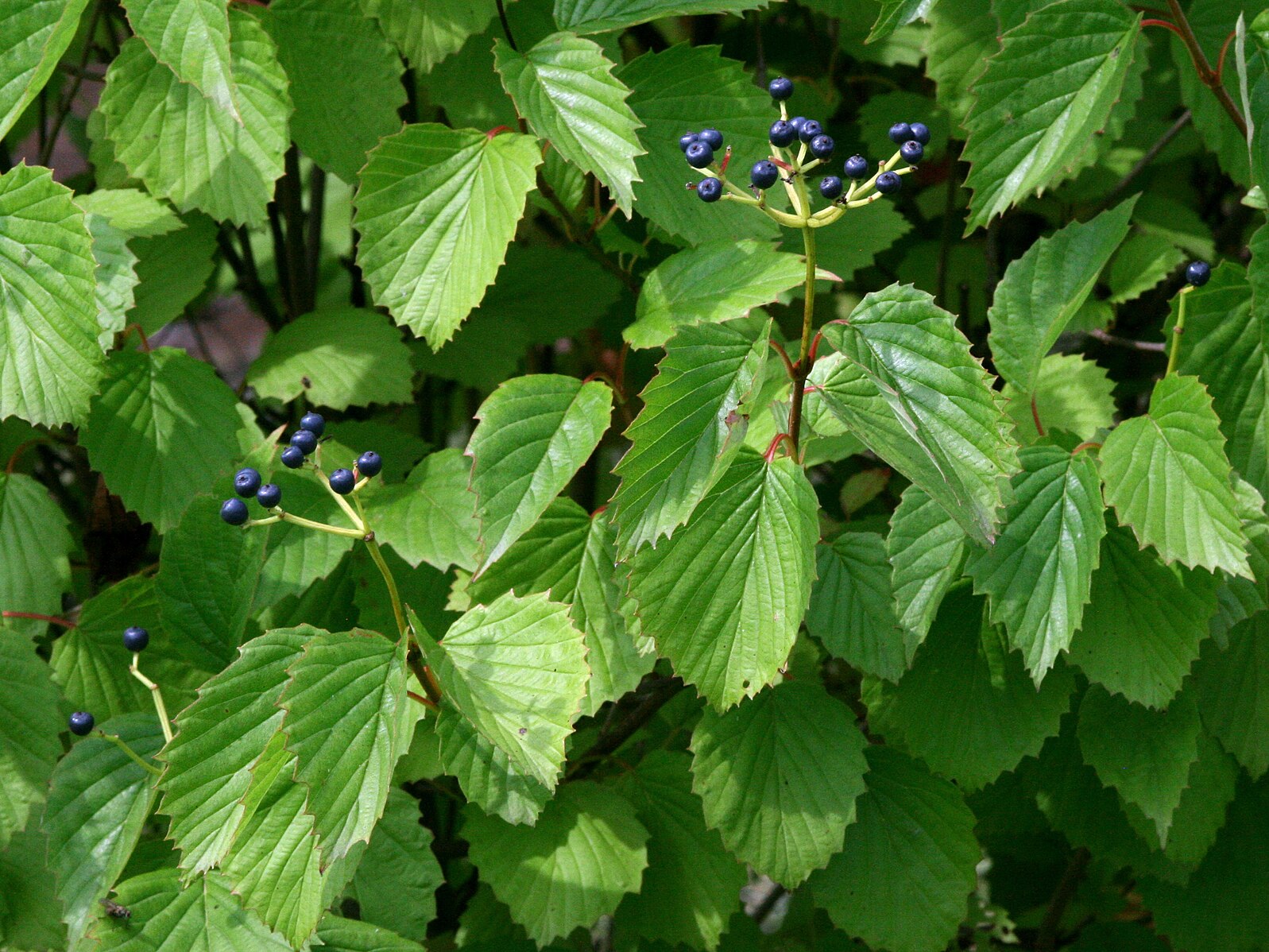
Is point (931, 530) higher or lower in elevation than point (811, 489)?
lower

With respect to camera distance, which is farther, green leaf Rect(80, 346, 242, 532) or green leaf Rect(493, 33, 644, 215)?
green leaf Rect(80, 346, 242, 532)

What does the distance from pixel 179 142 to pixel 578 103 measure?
58 centimetres

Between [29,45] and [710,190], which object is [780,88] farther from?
[29,45]

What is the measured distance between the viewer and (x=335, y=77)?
170 centimetres

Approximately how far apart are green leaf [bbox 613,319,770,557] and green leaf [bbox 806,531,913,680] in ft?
1.06

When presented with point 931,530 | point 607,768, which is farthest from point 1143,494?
point 607,768

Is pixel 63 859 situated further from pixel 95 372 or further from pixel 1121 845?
pixel 1121 845

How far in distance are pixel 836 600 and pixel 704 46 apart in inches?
29.5

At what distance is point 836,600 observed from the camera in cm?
146

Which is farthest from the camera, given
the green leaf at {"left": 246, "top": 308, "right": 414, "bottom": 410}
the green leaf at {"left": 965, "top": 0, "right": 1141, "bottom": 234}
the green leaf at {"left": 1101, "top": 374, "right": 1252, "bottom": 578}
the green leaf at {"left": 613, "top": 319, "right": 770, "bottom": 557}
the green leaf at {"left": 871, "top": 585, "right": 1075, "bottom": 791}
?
the green leaf at {"left": 246, "top": 308, "right": 414, "bottom": 410}

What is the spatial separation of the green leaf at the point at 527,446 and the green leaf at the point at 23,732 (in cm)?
63

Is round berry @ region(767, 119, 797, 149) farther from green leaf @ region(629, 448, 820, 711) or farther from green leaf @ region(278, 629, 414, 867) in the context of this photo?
green leaf @ region(278, 629, 414, 867)

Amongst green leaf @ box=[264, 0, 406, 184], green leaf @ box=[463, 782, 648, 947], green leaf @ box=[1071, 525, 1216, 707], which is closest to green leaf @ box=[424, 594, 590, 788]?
green leaf @ box=[463, 782, 648, 947]

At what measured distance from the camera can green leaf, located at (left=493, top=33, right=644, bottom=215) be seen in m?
1.40
